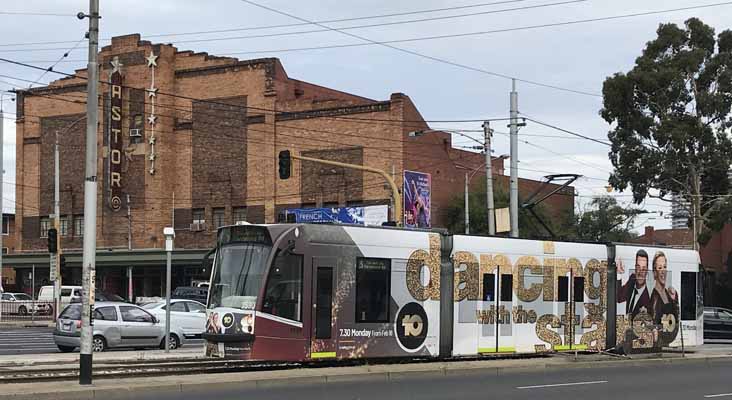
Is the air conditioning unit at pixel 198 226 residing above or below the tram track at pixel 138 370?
above

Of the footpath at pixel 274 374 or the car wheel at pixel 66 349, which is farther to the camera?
the car wheel at pixel 66 349

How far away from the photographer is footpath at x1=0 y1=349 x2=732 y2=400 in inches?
623

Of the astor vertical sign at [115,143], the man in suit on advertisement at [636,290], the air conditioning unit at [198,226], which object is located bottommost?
→ the man in suit on advertisement at [636,290]

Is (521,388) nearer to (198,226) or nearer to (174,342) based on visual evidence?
(174,342)

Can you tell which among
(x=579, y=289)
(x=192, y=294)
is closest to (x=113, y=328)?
(x=579, y=289)

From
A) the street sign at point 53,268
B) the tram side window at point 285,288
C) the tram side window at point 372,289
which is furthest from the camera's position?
the street sign at point 53,268

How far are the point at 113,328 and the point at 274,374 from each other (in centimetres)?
1100

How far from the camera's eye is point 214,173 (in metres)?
63.4

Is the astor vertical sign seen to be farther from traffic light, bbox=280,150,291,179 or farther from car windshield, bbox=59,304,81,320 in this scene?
car windshield, bbox=59,304,81,320

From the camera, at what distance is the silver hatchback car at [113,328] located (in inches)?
1096

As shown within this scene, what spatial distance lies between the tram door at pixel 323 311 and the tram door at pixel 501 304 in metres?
4.91

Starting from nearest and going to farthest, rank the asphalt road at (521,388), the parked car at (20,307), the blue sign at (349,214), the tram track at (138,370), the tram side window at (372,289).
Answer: the asphalt road at (521,388)
the tram track at (138,370)
the tram side window at (372,289)
the parked car at (20,307)
the blue sign at (349,214)

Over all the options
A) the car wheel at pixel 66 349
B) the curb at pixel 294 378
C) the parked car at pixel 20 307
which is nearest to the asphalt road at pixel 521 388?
the curb at pixel 294 378

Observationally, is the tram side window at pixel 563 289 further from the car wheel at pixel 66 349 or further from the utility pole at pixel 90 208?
the car wheel at pixel 66 349
